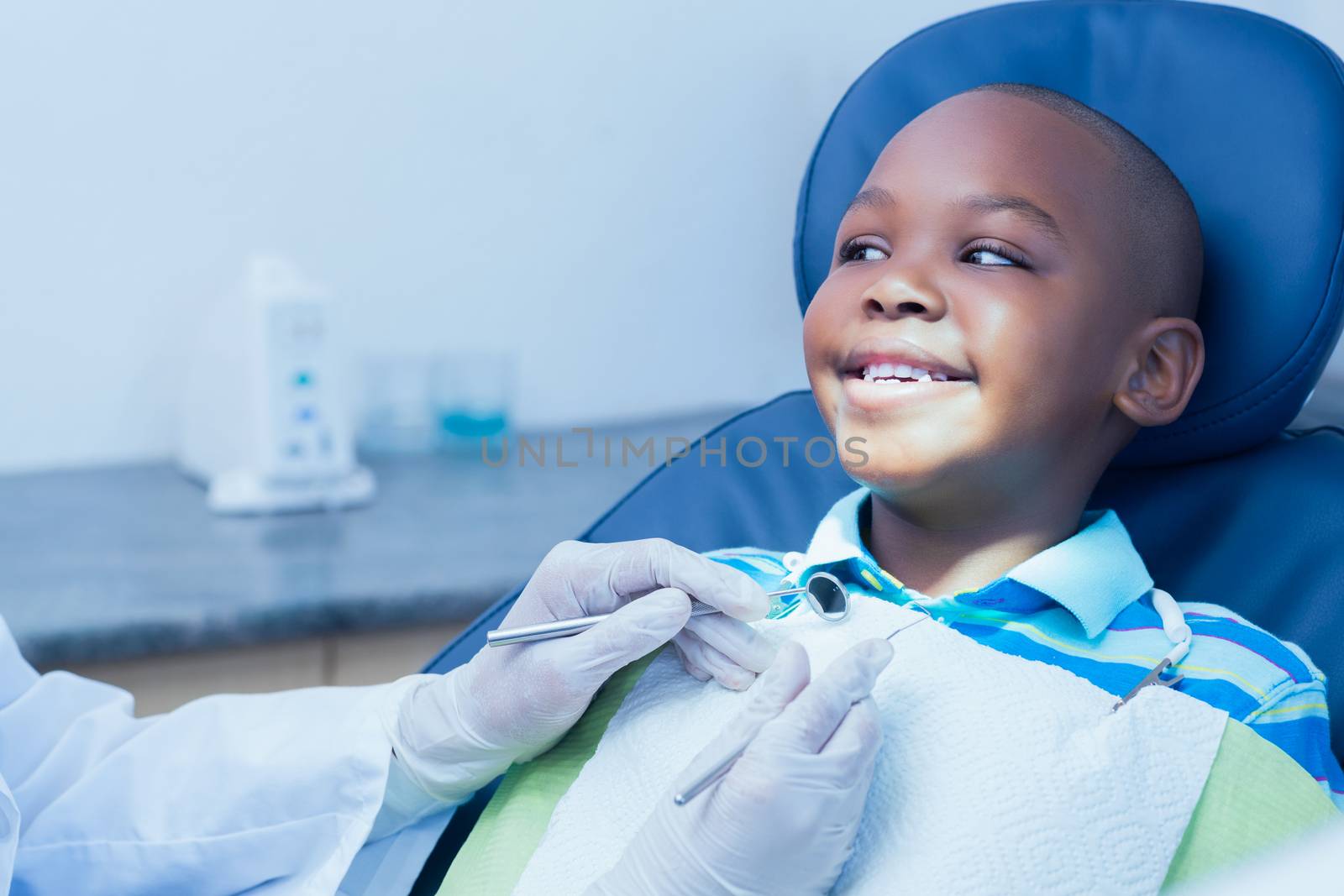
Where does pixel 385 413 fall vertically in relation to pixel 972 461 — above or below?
below

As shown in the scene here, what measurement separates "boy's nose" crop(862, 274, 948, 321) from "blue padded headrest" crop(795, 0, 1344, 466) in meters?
0.28

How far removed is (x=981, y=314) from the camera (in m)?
0.97

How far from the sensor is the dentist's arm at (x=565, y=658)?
3.04ft

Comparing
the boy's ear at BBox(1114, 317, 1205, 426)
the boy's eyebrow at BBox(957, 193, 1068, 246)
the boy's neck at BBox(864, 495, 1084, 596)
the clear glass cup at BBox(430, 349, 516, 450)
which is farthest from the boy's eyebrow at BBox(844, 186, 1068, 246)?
the clear glass cup at BBox(430, 349, 516, 450)

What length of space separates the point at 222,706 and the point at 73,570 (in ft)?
1.88

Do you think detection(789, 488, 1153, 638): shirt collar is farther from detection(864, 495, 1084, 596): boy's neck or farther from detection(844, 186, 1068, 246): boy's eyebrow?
detection(844, 186, 1068, 246): boy's eyebrow

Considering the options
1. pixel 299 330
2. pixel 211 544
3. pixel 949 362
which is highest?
pixel 949 362

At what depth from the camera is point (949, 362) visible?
3.17 ft

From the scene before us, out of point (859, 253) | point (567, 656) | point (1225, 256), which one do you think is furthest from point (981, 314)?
point (567, 656)

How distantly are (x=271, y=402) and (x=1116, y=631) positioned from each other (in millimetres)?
1157

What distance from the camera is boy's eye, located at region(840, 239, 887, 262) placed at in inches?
42.5

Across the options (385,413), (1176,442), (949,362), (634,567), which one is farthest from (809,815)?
(385,413)

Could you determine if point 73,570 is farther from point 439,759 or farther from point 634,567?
point 634,567

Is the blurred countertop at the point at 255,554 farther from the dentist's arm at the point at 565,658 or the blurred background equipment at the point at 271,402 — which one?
the dentist's arm at the point at 565,658
